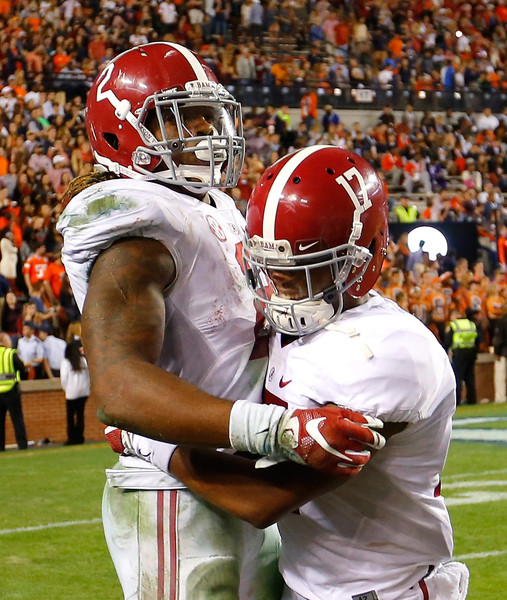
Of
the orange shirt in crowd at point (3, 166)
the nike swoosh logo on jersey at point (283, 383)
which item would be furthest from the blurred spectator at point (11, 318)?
the nike swoosh logo on jersey at point (283, 383)

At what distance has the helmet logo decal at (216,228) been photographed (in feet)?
7.79

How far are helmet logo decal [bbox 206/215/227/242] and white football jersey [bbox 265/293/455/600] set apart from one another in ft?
1.03

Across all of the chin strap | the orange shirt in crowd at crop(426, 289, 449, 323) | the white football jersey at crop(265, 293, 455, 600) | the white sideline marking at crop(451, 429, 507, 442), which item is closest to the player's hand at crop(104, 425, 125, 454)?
the white football jersey at crop(265, 293, 455, 600)

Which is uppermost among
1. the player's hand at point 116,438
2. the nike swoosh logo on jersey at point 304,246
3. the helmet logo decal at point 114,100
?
the helmet logo decal at point 114,100

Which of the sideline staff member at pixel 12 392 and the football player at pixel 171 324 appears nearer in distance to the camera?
the football player at pixel 171 324

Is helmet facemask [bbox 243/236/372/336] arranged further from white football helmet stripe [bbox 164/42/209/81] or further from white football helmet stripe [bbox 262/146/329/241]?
white football helmet stripe [bbox 164/42/209/81]

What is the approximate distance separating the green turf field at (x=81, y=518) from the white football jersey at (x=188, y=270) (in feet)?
9.99

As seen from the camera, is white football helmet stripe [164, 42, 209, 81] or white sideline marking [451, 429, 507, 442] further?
white sideline marking [451, 429, 507, 442]

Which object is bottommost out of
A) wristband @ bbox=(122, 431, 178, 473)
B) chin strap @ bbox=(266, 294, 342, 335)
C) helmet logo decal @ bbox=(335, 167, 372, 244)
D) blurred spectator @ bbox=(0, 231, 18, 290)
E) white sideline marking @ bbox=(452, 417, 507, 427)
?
white sideline marking @ bbox=(452, 417, 507, 427)

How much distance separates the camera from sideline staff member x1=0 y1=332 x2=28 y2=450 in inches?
400

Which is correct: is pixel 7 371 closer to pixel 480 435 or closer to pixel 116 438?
pixel 480 435

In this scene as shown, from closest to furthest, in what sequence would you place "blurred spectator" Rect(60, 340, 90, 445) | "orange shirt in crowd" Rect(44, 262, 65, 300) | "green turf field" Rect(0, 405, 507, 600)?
"green turf field" Rect(0, 405, 507, 600) → "blurred spectator" Rect(60, 340, 90, 445) → "orange shirt in crowd" Rect(44, 262, 65, 300)

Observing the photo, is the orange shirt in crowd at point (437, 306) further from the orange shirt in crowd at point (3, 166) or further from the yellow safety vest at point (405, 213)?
the orange shirt in crowd at point (3, 166)

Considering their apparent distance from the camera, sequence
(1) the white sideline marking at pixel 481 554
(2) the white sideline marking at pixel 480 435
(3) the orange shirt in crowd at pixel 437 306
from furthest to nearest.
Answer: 1. (3) the orange shirt in crowd at pixel 437 306
2. (2) the white sideline marking at pixel 480 435
3. (1) the white sideline marking at pixel 481 554
